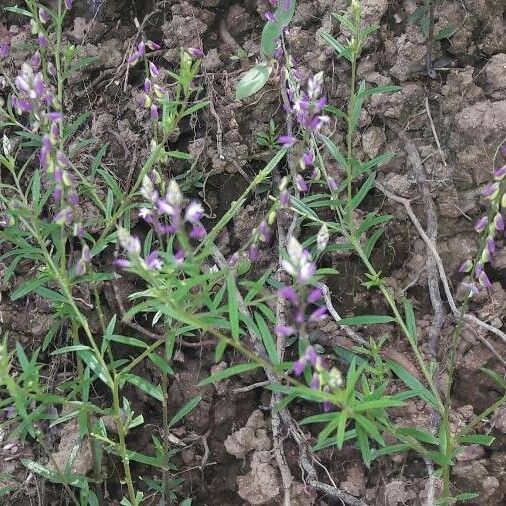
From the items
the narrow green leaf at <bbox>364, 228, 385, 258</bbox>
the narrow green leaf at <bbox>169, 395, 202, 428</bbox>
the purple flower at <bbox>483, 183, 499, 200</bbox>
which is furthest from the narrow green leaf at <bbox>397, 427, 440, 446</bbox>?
the purple flower at <bbox>483, 183, 499, 200</bbox>

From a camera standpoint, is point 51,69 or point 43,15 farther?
point 51,69

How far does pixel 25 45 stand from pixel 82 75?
0.32 meters

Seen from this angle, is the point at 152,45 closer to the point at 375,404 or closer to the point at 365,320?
the point at 365,320

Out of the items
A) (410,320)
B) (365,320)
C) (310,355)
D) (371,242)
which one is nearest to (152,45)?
(371,242)

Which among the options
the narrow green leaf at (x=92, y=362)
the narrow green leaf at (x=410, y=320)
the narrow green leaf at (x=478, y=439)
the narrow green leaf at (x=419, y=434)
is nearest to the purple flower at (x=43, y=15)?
the narrow green leaf at (x=92, y=362)

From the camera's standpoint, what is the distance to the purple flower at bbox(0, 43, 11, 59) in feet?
10.5

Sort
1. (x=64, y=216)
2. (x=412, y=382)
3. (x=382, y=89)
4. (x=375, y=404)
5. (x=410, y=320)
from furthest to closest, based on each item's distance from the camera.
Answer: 1. (x=382, y=89)
2. (x=410, y=320)
3. (x=412, y=382)
4. (x=64, y=216)
5. (x=375, y=404)

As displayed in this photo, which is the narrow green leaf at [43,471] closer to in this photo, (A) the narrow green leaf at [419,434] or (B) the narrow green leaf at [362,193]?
(A) the narrow green leaf at [419,434]

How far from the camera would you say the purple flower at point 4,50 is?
321 centimetres

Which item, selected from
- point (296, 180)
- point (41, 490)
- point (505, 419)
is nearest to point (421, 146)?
point (296, 180)

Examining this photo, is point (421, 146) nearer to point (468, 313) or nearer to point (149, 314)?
point (468, 313)

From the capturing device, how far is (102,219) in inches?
117

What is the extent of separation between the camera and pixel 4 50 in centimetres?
323

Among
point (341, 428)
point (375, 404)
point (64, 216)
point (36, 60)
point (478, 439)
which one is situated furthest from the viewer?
point (36, 60)
